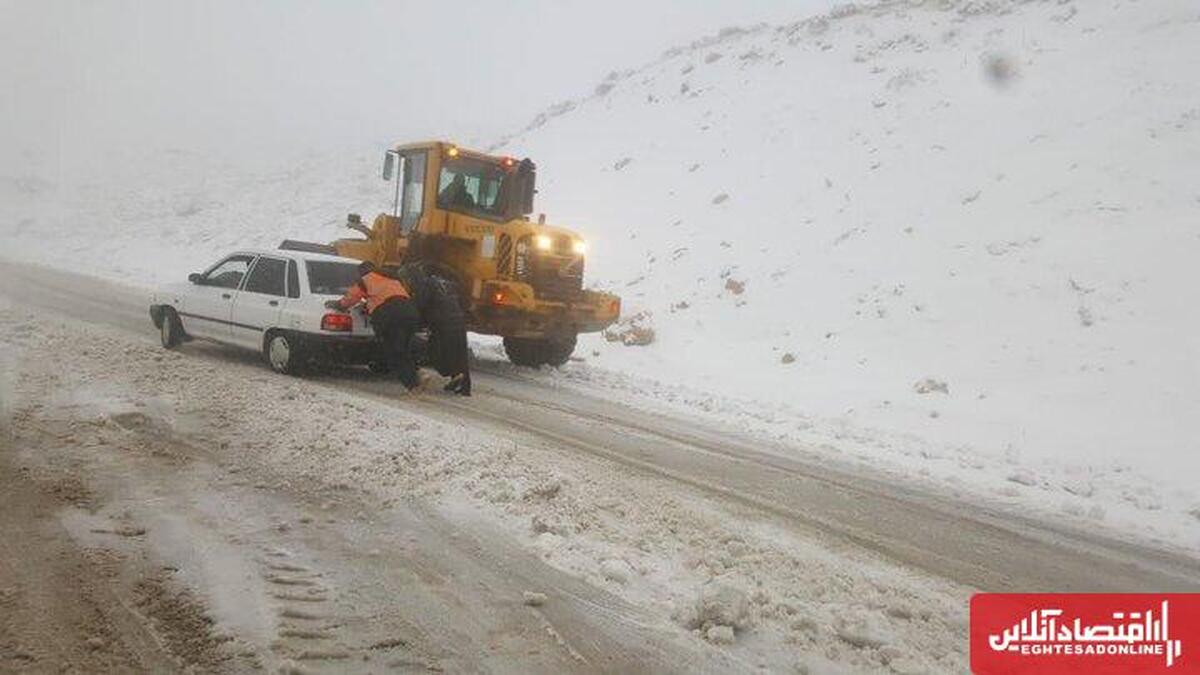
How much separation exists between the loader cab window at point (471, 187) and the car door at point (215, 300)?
280cm

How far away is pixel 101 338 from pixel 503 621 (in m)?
9.12

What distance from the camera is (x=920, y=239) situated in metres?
15.8

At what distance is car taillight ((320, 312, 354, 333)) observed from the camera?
883cm

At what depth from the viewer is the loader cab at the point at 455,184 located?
1120 cm

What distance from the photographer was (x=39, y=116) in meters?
55.8

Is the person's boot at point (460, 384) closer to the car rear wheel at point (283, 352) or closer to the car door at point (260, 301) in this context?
the car rear wheel at point (283, 352)

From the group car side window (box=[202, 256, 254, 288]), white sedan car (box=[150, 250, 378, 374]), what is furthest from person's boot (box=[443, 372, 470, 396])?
car side window (box=[202, 256, 254, 288])

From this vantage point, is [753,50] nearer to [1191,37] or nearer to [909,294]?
[1191,37]

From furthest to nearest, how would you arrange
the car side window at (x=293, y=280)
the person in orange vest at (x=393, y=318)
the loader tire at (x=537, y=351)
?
the loader tire at (x=537, y=351), the car side window at (x=293, y=280), the person in orange vest at (x=393, y=318)

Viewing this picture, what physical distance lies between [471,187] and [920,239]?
9299 millimetres

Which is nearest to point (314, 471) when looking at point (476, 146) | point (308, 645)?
point (308, 645)

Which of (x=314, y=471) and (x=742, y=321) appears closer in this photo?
(x=314, y=471)

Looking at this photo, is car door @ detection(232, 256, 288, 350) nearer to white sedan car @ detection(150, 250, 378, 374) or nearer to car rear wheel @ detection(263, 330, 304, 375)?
white sedan car @ detection(150, 250, 378, 374)

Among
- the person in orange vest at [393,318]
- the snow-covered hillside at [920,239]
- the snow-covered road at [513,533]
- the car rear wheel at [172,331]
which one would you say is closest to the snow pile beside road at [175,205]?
the snow-covered hillside at [920,239]
